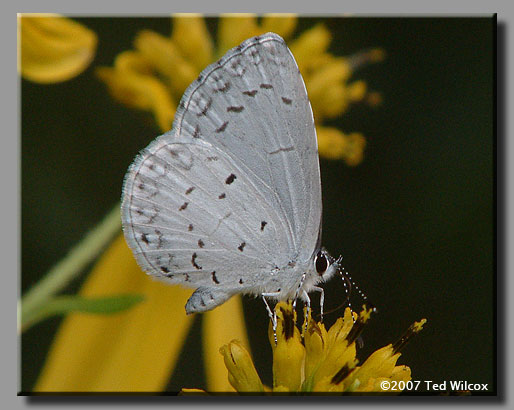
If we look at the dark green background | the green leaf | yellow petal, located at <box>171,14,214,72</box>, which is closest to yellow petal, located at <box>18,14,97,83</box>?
the dark green background

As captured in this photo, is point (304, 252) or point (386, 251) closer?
point (304, 252)

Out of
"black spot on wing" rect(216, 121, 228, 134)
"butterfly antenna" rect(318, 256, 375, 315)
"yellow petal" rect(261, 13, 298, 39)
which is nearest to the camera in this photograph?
"black spot on wing" rect(216, 121, 228, 134)

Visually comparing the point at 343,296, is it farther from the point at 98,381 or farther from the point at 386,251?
the point at 98,381

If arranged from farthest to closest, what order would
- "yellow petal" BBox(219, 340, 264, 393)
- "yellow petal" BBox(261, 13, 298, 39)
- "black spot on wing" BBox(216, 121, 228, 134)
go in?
1. "yellow petal" BBox(261, 13, 298, 39)
2. "black spot on wing" BBox(216, 121, 228, 134)
3. "yellow petal" BBox(219, 340, 264, 393)

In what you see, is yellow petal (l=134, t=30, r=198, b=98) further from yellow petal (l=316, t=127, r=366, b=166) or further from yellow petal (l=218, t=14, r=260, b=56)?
yellow petal (l=316, t=127, r=366, b=166)

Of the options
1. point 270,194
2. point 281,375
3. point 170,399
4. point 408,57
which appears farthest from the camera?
point 408,57

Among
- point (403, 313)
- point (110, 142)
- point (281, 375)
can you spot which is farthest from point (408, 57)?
point (281, 375)

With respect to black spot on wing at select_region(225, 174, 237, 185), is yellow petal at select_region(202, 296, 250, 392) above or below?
below

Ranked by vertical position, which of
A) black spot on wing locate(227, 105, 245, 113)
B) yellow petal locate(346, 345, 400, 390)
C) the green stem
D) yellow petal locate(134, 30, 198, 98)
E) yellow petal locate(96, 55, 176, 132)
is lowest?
yellow petal locate(346, 345, 400, 390)
